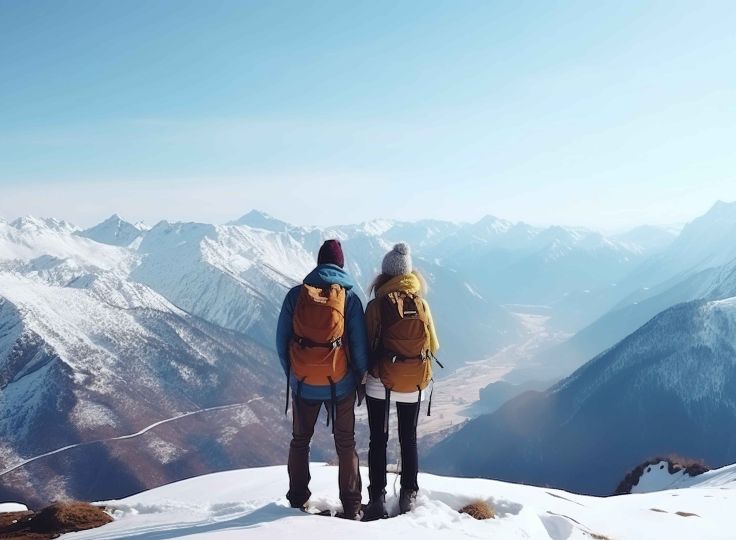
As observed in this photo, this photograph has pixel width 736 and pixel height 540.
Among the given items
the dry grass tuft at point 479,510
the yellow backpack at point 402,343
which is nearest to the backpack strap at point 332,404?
the yellow backpack at point 402,343

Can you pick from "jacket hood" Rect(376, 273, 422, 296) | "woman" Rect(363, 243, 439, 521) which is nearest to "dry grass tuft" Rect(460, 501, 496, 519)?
"woman" Rect(363, 243, 439, 521)

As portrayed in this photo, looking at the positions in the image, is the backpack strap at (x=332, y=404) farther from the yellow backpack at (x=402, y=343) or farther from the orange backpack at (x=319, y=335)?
the yellow backpack at (x=402, y=343)

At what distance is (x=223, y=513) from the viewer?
13289 millimetres

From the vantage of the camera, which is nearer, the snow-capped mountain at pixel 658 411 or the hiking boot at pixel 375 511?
the hiking boot at pixel 375 511

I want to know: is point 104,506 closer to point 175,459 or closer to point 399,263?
point 399,263

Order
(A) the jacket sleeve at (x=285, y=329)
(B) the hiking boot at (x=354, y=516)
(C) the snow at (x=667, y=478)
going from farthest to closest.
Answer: (C) the snow at (x=667, y=478) < (B) the hiking boot at (x=354, y=516) < (A) the jacket sleeve at (x=285, y=329)

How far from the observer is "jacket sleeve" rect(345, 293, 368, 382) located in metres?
11.8

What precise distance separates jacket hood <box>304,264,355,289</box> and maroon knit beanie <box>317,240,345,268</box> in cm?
21

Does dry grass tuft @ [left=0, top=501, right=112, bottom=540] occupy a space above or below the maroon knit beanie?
below

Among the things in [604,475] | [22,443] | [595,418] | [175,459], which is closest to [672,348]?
[595,418]

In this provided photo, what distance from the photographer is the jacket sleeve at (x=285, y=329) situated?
11812 millimetres

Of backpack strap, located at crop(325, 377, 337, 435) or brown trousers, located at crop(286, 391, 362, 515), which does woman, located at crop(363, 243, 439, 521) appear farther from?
backpack strap, located at crop(325, 377, 337, 435)

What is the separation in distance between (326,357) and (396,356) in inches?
64.1

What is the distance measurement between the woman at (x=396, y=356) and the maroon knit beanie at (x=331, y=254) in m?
1.12
